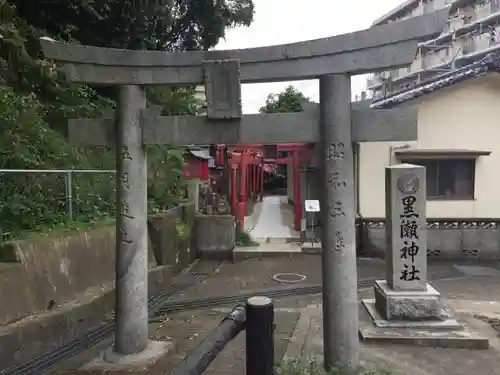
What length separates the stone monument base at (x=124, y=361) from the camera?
555cm

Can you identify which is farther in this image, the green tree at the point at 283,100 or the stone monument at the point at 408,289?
the green tree at the point at 283,100

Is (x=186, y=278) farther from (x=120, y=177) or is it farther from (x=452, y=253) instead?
(x=452, y=253)

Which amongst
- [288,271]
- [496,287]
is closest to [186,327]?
[288,271]

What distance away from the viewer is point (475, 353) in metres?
6.43

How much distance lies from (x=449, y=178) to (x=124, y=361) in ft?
45.0

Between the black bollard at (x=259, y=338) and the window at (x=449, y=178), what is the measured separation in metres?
14.7

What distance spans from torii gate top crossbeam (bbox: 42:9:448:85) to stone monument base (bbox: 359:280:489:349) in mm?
4082

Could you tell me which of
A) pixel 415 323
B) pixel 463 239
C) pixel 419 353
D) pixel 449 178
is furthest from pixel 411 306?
pixel 449 178

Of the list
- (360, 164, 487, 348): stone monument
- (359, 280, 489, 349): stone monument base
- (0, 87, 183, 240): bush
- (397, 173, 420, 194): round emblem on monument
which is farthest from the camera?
(397, 173, 420, 194): round emblem on monument

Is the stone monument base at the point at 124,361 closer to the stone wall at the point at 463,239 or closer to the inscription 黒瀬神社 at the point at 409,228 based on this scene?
the inscription 黒瀬神社 at the point at 409,228

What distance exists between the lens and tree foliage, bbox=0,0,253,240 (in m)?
8.36

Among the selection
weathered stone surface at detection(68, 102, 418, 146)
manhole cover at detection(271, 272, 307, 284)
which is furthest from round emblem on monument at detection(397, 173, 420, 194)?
manhole cover at detection(271, 272, 307, 284)

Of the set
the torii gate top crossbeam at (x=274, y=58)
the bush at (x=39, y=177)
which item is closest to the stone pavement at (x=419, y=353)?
the torii gate top crossbeam at (x=274, y=58)

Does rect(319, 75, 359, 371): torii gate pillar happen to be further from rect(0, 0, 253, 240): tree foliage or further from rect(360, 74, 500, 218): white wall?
rect(360, 74, 500, 218): white wall
